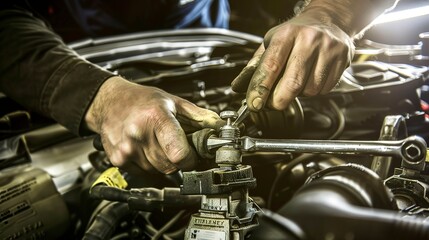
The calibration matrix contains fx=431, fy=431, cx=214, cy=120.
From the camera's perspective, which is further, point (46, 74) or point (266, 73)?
point (46, 74)

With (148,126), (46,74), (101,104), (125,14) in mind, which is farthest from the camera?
(125,14)

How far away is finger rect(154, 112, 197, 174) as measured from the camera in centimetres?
89

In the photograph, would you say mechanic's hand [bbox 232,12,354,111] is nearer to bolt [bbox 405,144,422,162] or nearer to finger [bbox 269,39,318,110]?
finger [bbox 269,39,318,110]

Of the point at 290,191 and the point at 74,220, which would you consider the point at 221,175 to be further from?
the point at 74,220

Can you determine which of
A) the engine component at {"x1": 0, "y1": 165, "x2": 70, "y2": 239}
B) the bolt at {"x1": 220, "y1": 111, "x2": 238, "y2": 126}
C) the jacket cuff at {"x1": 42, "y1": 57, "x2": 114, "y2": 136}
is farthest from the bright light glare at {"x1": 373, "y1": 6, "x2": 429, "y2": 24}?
the engine component at {"x1": 0, "y1": 165, "x2": 70, "y2": 239}

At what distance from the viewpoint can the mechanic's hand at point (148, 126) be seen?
0.91m

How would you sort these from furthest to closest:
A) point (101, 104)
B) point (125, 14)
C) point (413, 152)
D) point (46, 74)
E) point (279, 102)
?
1. point (125, 14)
2. point (46, 74)
3. point (101, 104)
4. point (279, 102)
5. point (413, 152)

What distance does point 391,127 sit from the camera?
36.0 inches

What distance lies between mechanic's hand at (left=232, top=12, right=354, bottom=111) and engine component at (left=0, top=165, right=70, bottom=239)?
1.76 feet


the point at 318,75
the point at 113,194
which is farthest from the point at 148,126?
the point at 318,75

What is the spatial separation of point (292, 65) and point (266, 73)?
0.19 feet

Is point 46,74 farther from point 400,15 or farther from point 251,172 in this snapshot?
point 400,15

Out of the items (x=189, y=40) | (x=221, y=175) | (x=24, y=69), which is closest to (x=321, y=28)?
(x=221, y=175)

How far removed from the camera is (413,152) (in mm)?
661
